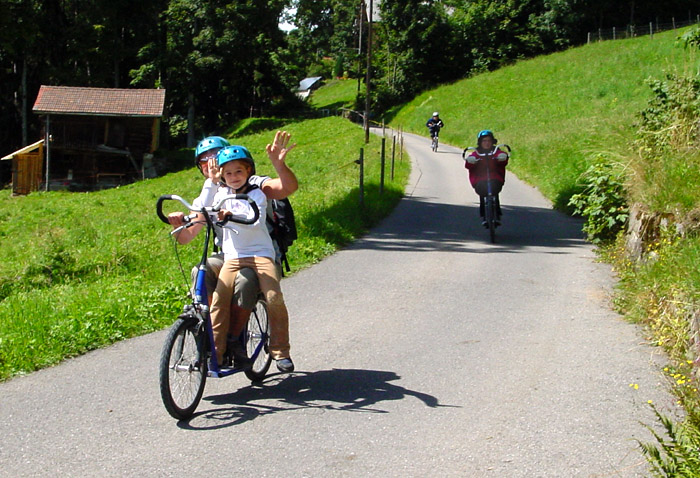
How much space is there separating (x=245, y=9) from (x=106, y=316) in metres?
53.9

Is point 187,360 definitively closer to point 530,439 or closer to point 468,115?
point 530,439

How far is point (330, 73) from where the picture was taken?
112938 mm

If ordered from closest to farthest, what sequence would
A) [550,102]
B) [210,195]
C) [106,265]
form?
[210,195], [106,265], [550,102]

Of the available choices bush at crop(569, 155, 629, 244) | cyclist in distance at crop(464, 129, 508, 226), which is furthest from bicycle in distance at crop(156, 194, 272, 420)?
cyclist in distance at crop(464, 129, 508, 226)

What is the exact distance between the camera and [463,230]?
52.1ft

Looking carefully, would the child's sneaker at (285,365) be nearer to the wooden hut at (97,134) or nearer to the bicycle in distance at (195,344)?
the bicycle in distance at (195,344)

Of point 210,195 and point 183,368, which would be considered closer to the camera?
point 183,368

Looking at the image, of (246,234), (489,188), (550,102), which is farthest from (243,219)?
(550,102)

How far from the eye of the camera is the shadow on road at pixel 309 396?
5379 millimetres

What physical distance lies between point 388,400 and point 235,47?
5601 cm

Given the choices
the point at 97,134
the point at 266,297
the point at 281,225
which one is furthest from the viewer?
the point at 97,134

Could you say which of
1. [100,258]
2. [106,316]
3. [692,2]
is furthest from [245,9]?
[106,316]

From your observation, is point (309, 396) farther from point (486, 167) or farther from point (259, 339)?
point (486, 167)

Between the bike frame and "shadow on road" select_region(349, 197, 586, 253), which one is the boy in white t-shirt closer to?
the bike frame
